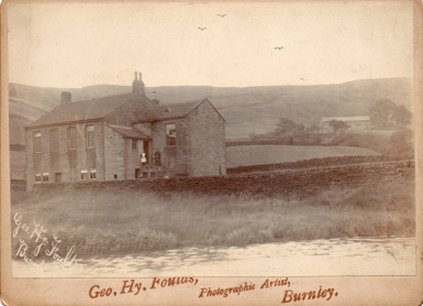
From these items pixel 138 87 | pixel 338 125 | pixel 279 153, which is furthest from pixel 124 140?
pixel 338 125

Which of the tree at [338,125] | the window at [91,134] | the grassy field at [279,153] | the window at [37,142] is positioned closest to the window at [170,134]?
the grassy field at [279,153]

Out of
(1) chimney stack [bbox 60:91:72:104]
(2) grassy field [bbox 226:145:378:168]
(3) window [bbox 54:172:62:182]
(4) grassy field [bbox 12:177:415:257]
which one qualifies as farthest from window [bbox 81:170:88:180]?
(2) grassy field [bbox 226:145:378:168]

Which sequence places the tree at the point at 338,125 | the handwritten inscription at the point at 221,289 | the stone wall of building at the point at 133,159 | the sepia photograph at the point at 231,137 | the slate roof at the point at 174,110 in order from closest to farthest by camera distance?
the handwritten inscription at the point at 221,289 < the sepia photograph at the point at 231,137 < the tree at the point at 338,125 < the slate roof at the point at 174,110 < the stone wall of building at the point at 133,159

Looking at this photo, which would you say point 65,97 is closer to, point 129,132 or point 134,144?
point 129,132

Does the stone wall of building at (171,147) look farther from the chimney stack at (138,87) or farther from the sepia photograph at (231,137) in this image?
the chimney stack at (138,87)

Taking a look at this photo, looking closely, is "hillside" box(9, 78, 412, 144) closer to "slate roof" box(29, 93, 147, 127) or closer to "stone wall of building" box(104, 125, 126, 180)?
"slate roof" box(29, 93, 147, 127)

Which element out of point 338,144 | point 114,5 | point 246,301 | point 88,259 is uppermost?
point 114,5

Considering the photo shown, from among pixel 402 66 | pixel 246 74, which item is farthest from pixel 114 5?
pixel 402 66

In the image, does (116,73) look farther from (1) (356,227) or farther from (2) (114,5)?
(1) (356,227)
